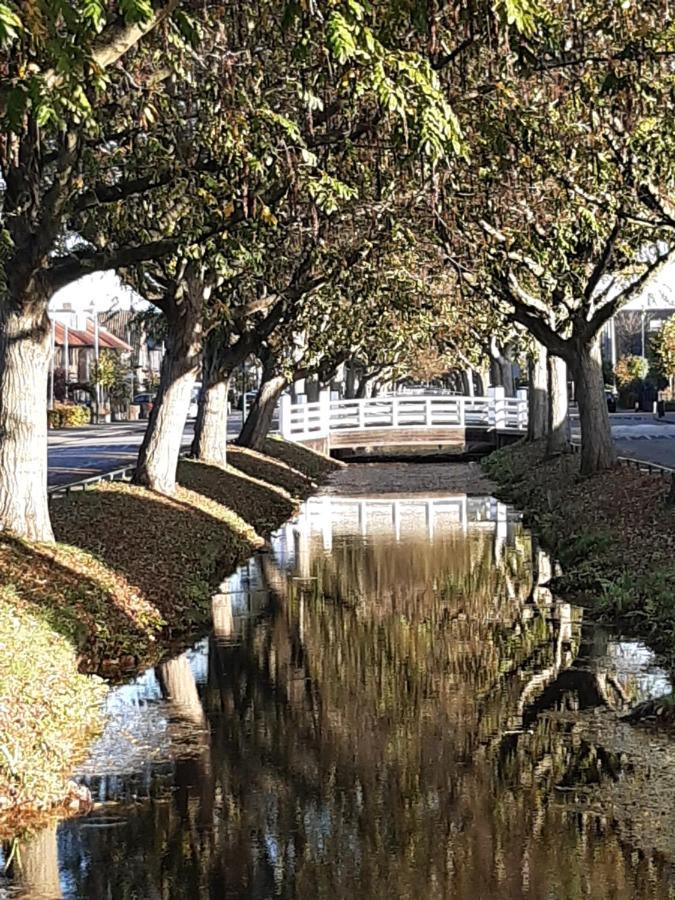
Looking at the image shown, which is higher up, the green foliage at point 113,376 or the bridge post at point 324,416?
the green foliage at point 113,376

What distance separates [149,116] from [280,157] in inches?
84.9

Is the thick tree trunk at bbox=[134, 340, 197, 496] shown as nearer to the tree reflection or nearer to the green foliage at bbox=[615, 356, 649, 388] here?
the tree reflection

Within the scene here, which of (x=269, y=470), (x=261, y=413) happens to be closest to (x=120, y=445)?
(x=261, y=413)

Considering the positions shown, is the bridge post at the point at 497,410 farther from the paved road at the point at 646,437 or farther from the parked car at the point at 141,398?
the parked car at the point at 141,398

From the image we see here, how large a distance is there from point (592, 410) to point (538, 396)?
52.5 feet

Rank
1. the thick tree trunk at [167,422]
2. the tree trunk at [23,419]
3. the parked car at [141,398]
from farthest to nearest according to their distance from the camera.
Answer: the parked car at [141,398] < the thick tree trunk at [167,422] < the tree trunk at [23,419]

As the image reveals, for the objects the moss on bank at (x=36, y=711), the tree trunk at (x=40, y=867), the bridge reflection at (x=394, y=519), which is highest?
the moss on bank at (x=36, y=711)

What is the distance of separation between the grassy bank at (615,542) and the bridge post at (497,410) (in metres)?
25.9

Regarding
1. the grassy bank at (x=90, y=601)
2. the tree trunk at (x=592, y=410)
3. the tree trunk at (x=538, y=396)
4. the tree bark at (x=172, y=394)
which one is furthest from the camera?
the tree trunk at (x=538, y=396)

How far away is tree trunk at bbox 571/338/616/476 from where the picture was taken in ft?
89.7

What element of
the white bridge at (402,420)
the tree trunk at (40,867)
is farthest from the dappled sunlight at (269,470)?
the tree trunk at (40,867)

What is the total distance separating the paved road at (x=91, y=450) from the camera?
114 ft

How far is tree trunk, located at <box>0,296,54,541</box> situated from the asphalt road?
13.5 metres

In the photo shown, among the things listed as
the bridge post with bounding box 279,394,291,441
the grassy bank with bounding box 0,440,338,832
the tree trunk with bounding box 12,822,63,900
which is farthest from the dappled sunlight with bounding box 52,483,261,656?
the bridge post with bounding box 279,394,291,441
